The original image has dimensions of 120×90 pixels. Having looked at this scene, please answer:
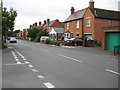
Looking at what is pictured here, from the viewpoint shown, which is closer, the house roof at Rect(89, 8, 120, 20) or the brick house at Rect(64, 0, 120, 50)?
the brick house at Rect(64, 0, 120, 50)

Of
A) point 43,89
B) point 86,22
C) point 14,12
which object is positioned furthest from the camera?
point 86,22

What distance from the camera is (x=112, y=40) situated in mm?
20328

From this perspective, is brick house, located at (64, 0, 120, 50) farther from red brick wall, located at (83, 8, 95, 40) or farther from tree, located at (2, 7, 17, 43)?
tree, located at (2, 7, 17, 43)

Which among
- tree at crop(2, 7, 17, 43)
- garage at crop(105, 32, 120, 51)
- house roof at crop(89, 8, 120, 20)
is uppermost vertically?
house roof at crop(89, 8, 120, 20)

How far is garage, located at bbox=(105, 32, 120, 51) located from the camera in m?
19.7

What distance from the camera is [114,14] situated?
35.7m

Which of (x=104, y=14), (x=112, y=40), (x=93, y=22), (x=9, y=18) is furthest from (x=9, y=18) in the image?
(x=104, y=14)

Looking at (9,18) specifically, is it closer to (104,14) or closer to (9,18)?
(9,18)

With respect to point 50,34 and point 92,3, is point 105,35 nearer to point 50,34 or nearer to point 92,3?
point 92,3

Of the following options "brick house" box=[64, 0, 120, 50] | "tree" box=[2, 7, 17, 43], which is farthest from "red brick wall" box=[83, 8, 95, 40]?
"tree" box=[2, 7, 17, 43]

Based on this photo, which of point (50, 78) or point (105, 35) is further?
point (105, 35)

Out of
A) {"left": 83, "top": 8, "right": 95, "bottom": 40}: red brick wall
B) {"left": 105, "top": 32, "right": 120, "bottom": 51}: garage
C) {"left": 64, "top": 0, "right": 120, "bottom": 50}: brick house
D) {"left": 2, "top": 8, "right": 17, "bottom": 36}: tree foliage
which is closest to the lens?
{"left": 105, "top": 32, "right": 120, "bottom": 51}: garage

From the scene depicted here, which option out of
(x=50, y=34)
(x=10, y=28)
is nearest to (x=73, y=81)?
(x=10, y=28)

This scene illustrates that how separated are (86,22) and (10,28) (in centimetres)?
1627
